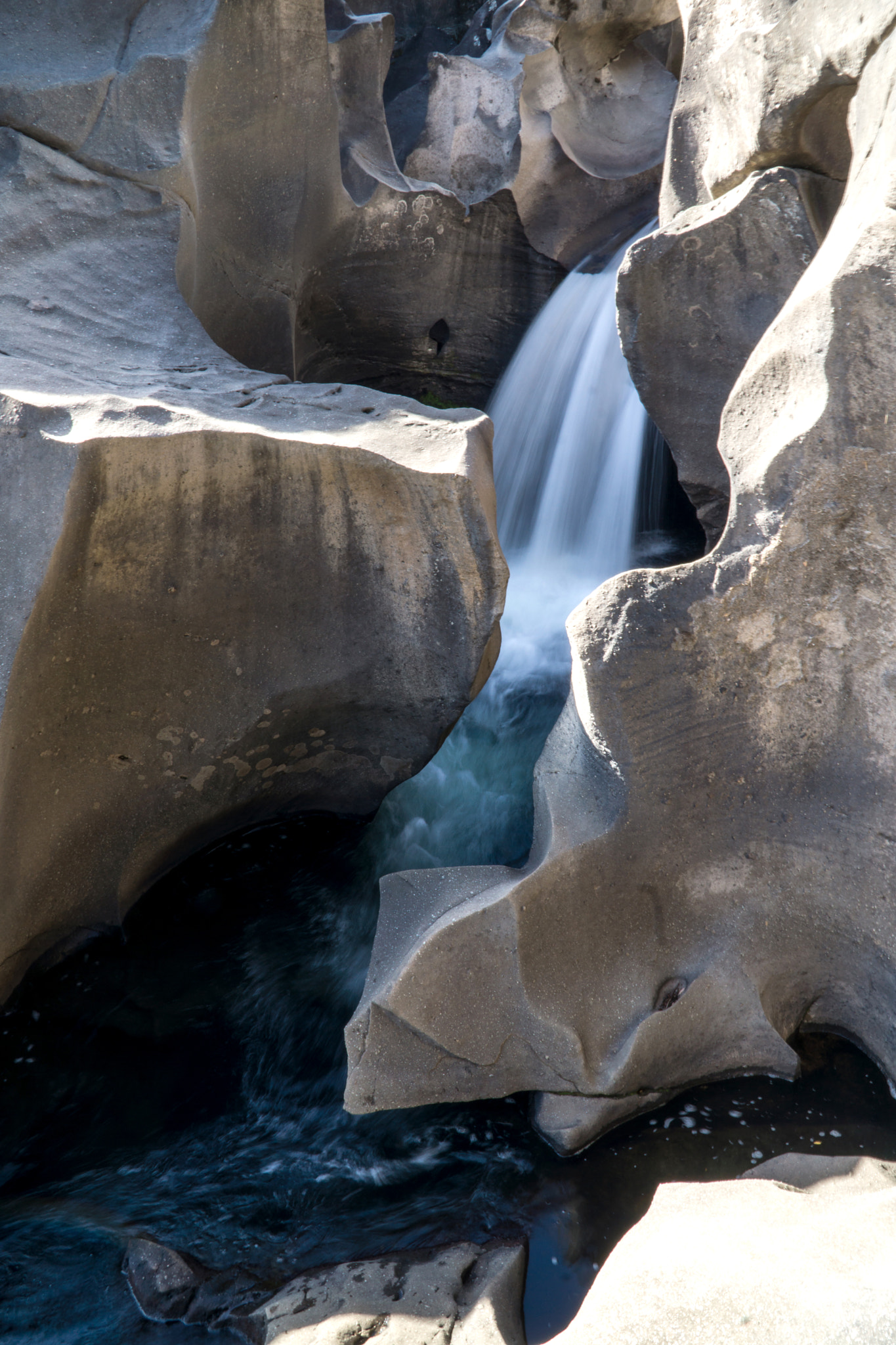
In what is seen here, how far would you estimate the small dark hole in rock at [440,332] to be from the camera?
691 cm

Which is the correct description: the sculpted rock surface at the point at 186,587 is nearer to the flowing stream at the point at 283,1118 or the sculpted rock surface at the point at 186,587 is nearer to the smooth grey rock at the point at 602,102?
the flowing stream at the point at 283,1118

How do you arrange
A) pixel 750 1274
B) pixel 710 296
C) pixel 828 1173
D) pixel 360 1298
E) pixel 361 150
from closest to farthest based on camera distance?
pixel 750 1274
pixel 360 1298
pixel 828 1173
pixel 710 296
pixel 361 150

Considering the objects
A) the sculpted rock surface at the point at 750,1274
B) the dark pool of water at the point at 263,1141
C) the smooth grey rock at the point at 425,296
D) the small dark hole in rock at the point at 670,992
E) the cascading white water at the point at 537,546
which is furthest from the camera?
the smooth grey rock at the point at 425,296

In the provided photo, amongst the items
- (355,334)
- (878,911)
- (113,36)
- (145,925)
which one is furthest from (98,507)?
(355,334)

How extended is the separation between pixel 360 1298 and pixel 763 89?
391cm

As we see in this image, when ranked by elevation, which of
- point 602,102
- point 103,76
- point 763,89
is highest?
point 602,102

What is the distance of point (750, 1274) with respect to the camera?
1740 mm

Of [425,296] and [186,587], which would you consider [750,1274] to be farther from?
[425,296]

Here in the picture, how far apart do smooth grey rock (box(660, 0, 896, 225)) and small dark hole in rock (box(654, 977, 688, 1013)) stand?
2754mm

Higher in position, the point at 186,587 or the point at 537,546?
the point at 537,546

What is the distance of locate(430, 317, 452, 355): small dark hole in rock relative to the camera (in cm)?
691

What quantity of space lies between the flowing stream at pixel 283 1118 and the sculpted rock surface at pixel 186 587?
304 mm

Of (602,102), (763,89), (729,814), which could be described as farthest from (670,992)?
(602,102)

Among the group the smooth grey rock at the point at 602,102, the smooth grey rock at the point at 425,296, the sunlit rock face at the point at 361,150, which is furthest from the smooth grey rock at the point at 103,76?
the smooth grey rock at the point at 602,102
